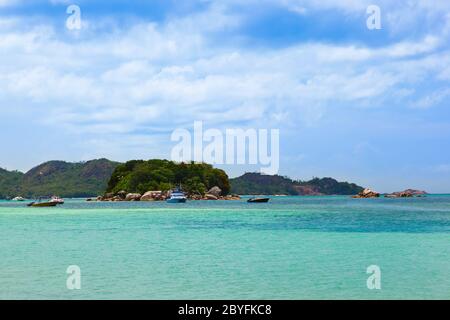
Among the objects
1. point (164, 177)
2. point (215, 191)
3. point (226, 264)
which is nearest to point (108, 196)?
point (164, 177)

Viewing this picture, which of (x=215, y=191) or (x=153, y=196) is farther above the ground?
(x=215, y=191)

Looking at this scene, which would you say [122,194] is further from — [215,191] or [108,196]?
[215,191]

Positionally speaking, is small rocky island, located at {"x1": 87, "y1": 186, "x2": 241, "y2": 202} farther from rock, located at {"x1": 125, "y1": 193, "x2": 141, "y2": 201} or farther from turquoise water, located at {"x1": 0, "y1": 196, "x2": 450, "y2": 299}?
turquoise water, located at {"x1": 0, "y1": 196, "x2": 450, "y2": 299}

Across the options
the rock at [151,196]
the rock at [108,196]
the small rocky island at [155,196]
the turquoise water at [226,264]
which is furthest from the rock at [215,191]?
the turquoise water at [226,264]

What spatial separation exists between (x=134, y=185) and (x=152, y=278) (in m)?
159

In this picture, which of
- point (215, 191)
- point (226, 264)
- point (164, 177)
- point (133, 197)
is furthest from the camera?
point (215, 191)

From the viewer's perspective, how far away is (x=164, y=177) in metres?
184

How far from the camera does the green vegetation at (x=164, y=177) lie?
182125mm

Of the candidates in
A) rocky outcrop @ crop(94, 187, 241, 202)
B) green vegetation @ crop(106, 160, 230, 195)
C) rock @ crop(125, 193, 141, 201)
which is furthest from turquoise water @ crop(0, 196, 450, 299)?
green vegetation @ crop(106, 160, 230, 195)

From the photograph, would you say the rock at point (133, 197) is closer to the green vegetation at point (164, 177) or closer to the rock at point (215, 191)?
the green vegetation at point (164, 177)

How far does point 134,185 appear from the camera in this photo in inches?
7156
